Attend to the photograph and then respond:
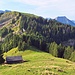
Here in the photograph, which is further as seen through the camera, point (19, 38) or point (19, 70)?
point (19, 38)

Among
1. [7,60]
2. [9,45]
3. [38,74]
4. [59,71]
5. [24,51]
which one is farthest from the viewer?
[9,45]

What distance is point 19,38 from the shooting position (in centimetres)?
14125

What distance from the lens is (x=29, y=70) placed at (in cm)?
5503

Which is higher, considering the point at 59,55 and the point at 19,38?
the point at 19,38

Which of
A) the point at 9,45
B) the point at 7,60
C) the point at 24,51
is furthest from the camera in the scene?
the point at 9,45

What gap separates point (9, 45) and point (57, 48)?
35591 mm

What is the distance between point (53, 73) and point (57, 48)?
222 feet

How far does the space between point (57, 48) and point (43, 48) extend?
23488 millimetres

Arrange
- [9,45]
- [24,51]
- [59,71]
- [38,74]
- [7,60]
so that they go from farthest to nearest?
[9,45]
[24,51]
[7,60]
[59,71]
[38,74]

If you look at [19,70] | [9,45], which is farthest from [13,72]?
[9,45]

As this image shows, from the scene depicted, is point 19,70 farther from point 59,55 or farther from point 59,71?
point 59,55

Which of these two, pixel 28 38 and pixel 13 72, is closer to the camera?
pixel 13 72

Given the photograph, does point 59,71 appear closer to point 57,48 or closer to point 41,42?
point 57,48

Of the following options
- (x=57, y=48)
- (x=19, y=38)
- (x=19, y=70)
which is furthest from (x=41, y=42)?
(x=19, y=70)
